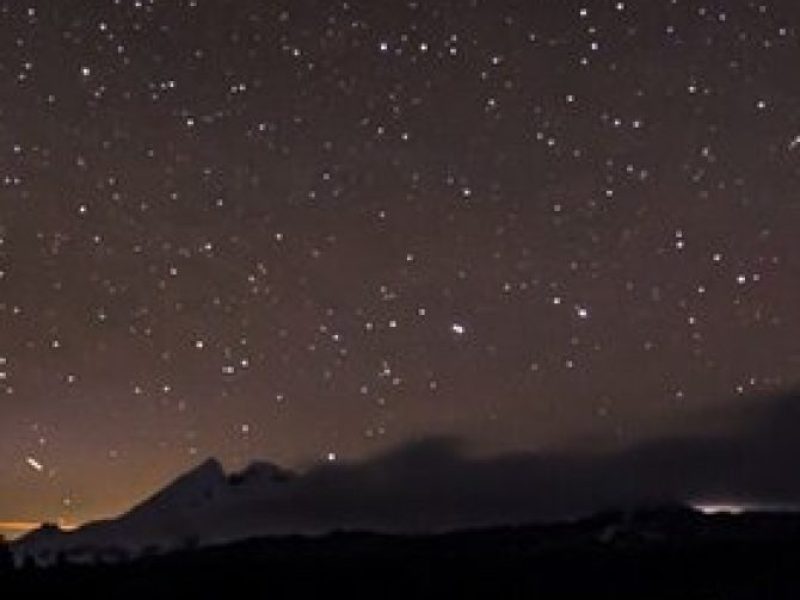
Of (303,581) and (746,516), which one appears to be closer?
(303,581)

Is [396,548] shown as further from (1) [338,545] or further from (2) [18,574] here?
(2) [18,574]

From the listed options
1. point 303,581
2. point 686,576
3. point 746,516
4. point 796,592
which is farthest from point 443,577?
point 746,516

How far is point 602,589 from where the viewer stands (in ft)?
407

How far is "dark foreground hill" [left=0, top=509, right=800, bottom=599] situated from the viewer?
387ft

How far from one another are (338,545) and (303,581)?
161 feet

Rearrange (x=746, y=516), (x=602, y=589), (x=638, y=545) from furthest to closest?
(x=746, y=516), (x=638, y=545), (x=602, y=589)

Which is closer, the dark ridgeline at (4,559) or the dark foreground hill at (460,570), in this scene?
the dark ridgeline at (4,559)

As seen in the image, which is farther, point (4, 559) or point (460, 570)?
point (460, 570)

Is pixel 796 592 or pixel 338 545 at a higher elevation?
pixel 338 545

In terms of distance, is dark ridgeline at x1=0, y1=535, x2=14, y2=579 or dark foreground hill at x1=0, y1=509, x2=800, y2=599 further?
dark foreground hill at x1=0, y1=509, x2=800, y2=599

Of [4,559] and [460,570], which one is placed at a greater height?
[4,559]

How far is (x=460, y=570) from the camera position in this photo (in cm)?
14088

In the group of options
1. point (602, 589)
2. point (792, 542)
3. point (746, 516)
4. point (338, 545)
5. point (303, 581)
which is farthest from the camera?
point (746, 516)

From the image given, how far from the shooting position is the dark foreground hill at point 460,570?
11806 centimetres
